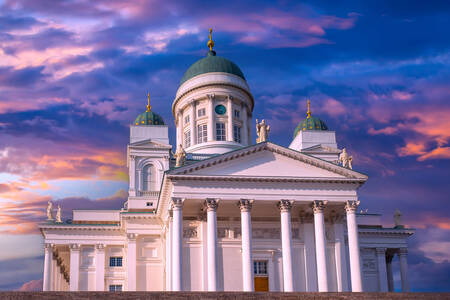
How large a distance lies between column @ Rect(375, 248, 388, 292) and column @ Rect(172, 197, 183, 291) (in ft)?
81.5

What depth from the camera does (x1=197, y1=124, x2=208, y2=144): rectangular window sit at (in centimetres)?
5678

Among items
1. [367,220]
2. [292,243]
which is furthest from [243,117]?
[292,243]

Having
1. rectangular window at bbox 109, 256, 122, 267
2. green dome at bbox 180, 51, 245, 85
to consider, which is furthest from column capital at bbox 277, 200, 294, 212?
green dome at bbox 180, 51, 245, 85

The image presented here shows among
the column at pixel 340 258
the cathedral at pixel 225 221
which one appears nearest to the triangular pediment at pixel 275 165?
the cathedral at pixel 225 221

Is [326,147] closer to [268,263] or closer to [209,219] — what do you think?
[268,263]

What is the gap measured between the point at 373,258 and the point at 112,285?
81.0ft

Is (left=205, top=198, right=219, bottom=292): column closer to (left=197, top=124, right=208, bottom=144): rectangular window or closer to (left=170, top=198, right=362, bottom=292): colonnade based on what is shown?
(left=170, top=198, right=362, bottom=292): colonnade

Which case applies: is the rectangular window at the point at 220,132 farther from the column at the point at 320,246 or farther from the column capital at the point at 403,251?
the column capital at the point at 403,251

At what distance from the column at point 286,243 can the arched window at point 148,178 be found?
16.5 m

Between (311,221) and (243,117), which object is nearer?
(311,221)

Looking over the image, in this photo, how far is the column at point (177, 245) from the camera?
38.2 m

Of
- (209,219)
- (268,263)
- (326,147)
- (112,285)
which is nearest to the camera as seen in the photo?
(209,219)

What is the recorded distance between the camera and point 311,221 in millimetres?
44531

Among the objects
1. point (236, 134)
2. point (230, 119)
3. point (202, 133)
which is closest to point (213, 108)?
point (230, 119)
